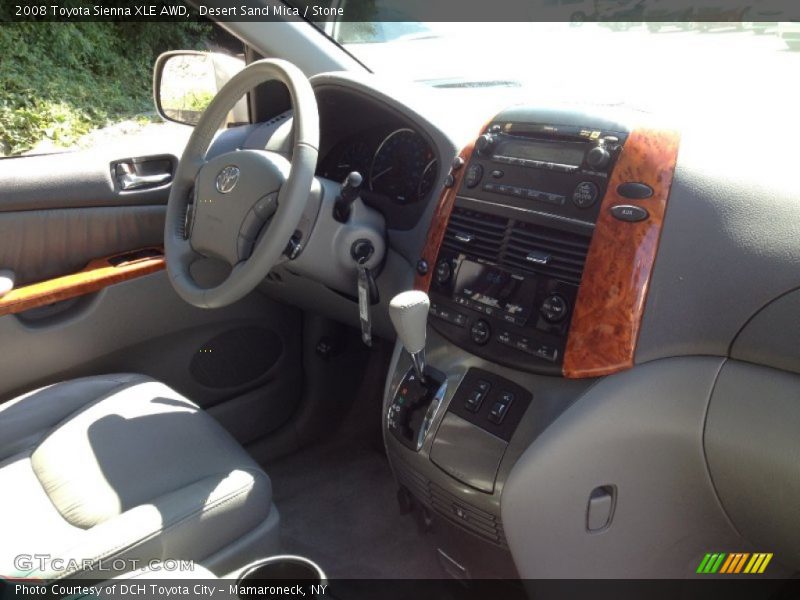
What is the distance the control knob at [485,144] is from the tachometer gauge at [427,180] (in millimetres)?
214

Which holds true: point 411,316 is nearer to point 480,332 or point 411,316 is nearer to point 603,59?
point 480,332

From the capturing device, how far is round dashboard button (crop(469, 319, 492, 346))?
1.33 metres

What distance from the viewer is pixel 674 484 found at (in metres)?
1.21

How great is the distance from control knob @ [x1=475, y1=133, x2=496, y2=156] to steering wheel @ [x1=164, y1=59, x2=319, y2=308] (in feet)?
1.05

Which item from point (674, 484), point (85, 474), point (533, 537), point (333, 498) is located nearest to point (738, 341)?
point (674, 484)

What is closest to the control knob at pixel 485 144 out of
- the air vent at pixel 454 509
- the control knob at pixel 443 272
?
the control knob at pixel 443 272

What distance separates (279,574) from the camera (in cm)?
95

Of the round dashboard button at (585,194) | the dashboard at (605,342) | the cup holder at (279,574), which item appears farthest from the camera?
the round dashboard button at (585,194)

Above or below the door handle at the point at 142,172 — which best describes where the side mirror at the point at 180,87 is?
above

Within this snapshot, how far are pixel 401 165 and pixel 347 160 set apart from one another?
0.18 metres

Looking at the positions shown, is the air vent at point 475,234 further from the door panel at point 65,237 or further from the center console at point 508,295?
the door panel at point 65,237

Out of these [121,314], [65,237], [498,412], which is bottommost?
[121,314]

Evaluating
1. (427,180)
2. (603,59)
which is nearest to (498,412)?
(427,180)

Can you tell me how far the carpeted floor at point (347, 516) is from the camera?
6.05 feet
